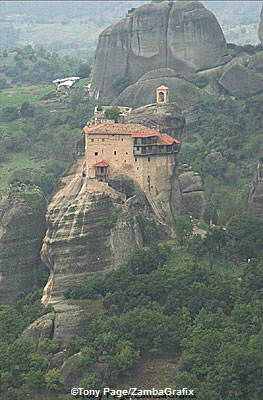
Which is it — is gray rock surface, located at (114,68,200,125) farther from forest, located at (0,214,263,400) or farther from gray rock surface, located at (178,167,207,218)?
forest, located at (0,214,263,400)

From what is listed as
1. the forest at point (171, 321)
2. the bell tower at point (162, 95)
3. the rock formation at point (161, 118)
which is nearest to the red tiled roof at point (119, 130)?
the rock formation at point (161, 118)

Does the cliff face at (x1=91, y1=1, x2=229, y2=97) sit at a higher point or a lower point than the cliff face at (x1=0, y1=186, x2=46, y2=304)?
higher

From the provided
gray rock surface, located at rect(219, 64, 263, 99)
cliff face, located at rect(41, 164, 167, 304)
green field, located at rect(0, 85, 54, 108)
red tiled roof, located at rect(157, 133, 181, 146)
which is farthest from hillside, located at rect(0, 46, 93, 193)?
cliff face, located at rect(41, 164, 167, 304)

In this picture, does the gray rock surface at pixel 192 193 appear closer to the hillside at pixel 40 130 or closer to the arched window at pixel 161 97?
the arched window at pixel 161 97

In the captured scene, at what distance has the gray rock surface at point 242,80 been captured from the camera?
104 metres

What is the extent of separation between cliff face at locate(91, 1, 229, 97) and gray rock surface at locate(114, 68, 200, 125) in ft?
20.8

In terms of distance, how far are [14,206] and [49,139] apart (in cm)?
3393

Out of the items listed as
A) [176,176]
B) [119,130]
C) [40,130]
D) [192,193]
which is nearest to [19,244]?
[119,130]

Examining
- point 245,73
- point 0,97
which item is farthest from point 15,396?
point 0,97

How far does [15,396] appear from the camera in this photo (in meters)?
60.9

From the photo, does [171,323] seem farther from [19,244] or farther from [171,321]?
[19,244]

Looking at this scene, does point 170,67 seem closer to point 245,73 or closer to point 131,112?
point 245,73

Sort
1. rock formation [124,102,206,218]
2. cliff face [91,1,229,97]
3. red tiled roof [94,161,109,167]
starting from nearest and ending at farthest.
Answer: red tiled roof [94,161,109,167] < rock formation [124,102,206,218] < cliff face [91,1,229,97]

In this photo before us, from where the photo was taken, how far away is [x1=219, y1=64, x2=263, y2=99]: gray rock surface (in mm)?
103812
